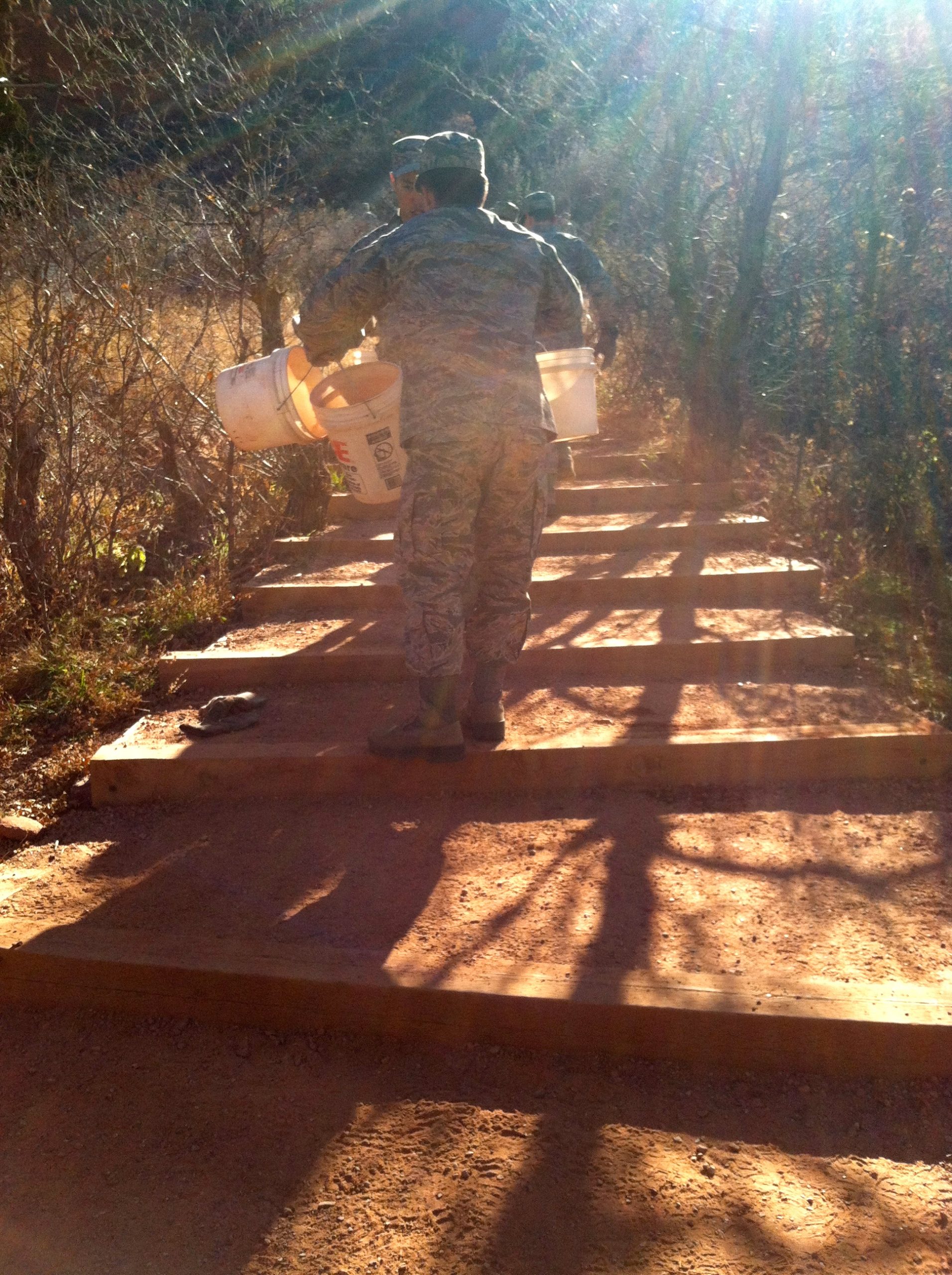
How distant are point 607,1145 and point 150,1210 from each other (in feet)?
3.06

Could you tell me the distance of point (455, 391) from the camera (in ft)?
10.8

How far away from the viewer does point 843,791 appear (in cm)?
356

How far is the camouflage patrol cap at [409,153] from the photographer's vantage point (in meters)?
3.52

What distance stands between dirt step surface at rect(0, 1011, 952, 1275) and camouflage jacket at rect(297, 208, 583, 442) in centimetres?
193

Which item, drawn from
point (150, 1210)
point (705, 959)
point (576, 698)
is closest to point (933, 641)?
point (576, 698)

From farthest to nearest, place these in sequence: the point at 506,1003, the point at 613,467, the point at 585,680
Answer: the point at 613,467, the point at 585,680, the point at 506,1003

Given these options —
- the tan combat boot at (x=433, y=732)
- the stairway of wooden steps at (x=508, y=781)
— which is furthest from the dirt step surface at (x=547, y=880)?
the tan combat boot at (x=433, y=732)

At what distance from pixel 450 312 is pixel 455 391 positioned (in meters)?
0.25

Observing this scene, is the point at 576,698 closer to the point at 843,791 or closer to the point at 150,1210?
the point at 843,791

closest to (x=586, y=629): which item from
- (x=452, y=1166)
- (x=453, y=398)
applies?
(x=453, y=398)

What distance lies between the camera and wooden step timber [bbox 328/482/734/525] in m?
6.41

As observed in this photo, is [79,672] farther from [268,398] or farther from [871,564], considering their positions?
[871,564]

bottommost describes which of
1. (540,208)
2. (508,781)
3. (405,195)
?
(508,781)

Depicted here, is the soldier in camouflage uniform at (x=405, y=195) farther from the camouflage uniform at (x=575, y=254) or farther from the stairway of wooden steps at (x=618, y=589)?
the camouflage uniform at (x=575, y=254)
